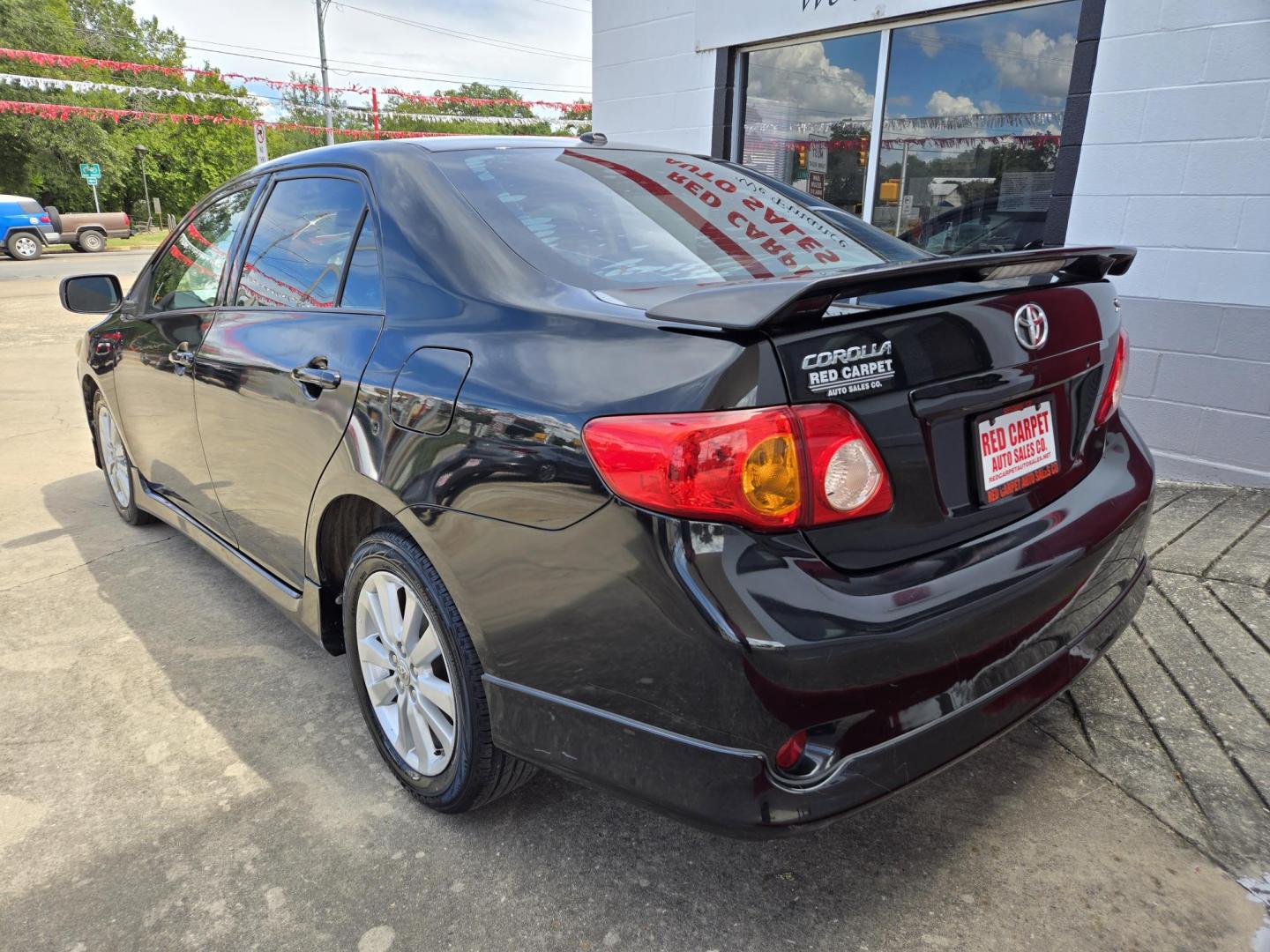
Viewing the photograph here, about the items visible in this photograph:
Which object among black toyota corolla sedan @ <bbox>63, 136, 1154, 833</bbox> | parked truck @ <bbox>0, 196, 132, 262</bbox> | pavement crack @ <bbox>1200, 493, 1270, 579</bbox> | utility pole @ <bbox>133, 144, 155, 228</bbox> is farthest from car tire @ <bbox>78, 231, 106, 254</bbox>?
pavement crack @ <bbox>1200, 493, 1270, 579</bbox>

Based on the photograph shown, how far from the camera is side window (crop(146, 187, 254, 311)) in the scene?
10.3 ft

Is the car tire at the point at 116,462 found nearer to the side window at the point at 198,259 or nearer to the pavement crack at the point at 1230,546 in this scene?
the side window at the point at 198,259

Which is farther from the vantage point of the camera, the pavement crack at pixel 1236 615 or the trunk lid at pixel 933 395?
the pavement crack at pixel 1236 615

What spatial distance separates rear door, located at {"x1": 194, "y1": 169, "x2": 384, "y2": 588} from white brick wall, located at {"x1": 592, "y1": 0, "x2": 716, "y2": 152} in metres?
4.77

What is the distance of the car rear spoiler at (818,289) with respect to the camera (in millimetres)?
1445

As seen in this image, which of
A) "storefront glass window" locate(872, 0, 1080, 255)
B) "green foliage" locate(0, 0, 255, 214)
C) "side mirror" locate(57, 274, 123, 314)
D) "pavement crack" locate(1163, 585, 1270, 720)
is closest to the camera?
"pavement crack" locate(1163, 585, 1270, 720)

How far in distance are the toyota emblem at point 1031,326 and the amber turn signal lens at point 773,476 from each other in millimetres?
671

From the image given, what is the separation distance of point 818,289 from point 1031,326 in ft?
2.18

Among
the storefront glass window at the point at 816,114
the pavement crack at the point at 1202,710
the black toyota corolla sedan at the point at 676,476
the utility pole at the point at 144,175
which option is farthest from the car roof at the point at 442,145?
the utility pole at the point at 144,175

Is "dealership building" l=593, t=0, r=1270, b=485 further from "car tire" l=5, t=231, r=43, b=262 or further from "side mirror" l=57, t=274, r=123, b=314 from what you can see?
"car tire" l=5, t=231, r=43, b=262

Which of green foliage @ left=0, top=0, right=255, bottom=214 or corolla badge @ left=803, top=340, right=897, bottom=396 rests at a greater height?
green foliage @ left=0, top=0, right=255, bottom=214

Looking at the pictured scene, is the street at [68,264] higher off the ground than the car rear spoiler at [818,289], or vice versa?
the car rear spoiler at [818,289]

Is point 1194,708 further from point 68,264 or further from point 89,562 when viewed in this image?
point 68,264

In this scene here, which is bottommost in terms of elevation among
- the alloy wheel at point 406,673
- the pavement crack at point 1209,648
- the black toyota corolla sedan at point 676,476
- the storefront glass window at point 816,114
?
the pavement crack at point 1209,648
